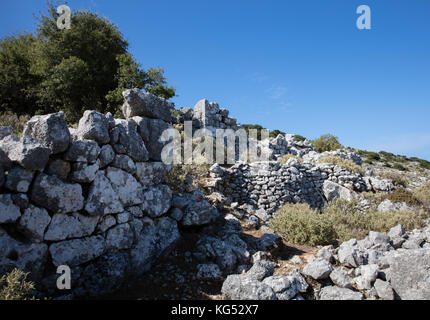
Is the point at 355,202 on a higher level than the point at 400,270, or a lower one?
higher

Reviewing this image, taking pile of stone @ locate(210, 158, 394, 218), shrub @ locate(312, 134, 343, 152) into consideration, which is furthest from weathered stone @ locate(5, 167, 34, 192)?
shrub @ locate(312, 134, 343, 152)

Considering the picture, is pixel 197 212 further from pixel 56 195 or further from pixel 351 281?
pixel 351 281

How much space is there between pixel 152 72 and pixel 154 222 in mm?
9604

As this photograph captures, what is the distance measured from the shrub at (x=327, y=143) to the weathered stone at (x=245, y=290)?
63.9ft

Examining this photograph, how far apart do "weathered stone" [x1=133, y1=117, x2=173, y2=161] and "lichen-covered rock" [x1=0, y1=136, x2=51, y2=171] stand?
7.01 ft

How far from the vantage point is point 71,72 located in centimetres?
1179

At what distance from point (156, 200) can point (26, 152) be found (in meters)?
2.48

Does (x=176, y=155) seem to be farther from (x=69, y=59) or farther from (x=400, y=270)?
(x=400, y=270)

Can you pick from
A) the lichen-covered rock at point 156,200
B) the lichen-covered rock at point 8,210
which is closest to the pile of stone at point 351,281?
the lichen-covered rock at point 156,200

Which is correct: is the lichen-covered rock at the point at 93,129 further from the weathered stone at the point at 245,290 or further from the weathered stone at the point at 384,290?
the weathered stone at the point at 384,290

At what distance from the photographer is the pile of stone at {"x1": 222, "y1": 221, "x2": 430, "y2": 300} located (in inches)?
157
